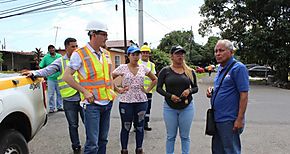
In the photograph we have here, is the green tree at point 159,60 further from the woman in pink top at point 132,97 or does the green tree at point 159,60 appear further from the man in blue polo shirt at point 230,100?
the man in blue polo shirt at point 230,100

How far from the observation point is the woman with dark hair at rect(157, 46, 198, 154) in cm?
391

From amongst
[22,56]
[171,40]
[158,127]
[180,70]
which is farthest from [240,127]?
[171,40]

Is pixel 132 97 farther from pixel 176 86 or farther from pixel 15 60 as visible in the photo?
pixel 15 60

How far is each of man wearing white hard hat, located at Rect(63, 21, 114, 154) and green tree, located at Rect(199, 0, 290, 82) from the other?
18389 mm

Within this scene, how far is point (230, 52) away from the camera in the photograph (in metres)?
3.27

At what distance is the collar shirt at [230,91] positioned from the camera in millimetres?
3102

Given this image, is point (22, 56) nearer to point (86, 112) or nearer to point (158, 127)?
point (158, 127)

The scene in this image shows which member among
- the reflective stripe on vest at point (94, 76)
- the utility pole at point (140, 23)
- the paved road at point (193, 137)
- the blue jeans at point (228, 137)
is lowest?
the paved road at point (193, 137)

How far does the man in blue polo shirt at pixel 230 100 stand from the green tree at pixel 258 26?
17643mm

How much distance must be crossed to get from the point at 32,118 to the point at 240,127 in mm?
2397

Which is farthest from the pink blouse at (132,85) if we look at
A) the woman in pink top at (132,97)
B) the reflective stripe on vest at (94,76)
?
the reflective stripe on vest at (94,76)

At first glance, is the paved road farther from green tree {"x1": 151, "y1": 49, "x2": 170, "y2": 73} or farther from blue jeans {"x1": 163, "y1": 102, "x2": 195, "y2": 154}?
green tree {"x1": 151, "y1": 49, "x2": 170, "y2": 73}

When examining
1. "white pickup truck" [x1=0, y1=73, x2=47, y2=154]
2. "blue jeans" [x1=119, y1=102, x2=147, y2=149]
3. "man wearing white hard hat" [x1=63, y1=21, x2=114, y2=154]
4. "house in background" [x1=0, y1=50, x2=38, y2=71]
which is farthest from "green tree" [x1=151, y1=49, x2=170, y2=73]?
"man wearing white hard hat" [x1=63, y1=21, x2=114, y2=154]

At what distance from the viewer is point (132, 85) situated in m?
4.38
